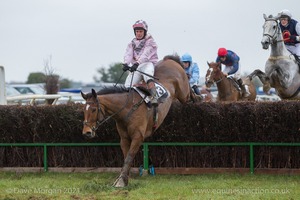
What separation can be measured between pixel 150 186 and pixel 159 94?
1778 mm

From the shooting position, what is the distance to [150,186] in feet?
35.0

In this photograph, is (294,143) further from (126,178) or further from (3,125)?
(3,125)

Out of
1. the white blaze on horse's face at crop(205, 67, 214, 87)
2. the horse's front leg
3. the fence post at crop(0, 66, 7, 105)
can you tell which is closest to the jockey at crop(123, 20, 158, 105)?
the horse's front leg

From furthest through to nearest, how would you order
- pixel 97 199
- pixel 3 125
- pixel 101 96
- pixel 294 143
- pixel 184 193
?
pixel 3 125 < pixel 294 143 < pixel 101 96 < pixel 184 193 < pixel 97 199

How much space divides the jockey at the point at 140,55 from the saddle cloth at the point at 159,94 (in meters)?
0.23

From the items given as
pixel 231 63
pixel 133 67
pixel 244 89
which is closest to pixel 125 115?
pixel 133 67

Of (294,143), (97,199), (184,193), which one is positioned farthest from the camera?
(294,143)

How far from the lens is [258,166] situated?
12414 millimetres

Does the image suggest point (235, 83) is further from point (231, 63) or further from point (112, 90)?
point (112, 90)

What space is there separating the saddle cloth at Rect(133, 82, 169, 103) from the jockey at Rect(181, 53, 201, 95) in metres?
3.62

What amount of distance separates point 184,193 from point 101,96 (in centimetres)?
223

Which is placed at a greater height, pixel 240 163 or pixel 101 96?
pixel 101 96

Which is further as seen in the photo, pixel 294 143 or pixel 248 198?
pixel 294 143

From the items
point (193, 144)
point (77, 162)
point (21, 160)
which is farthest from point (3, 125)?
point (193, 144)
